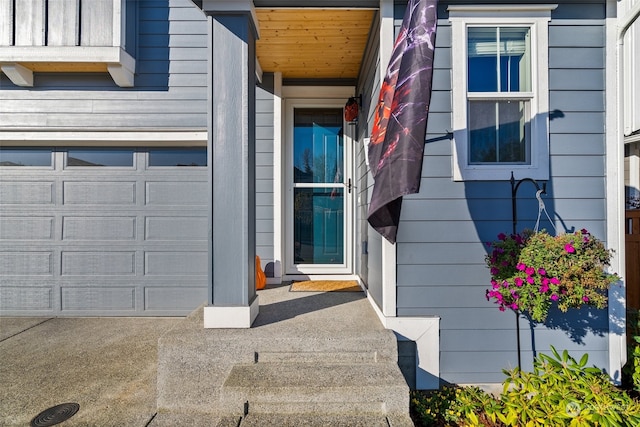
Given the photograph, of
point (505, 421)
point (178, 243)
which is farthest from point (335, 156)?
point (505, 421)

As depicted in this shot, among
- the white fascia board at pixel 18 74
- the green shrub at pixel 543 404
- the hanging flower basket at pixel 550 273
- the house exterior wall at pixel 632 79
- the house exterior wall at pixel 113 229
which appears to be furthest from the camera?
the house exterior wall at pixel 113 229

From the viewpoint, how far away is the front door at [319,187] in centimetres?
393

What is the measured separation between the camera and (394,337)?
2.22m

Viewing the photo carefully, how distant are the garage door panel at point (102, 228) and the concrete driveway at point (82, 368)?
92 centimetres

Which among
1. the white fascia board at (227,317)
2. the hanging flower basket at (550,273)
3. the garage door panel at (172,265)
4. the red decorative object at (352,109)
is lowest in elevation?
the white fascia board at (227,317)

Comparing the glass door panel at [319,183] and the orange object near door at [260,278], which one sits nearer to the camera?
the orange object near door at [260,278]

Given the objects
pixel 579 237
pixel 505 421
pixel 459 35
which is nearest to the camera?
pixel 505 421

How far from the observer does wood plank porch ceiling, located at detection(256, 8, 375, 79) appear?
8.70 feet

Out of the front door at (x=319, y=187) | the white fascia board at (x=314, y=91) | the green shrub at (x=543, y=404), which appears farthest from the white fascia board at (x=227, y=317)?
the white fascia board at (x=314, y=91)

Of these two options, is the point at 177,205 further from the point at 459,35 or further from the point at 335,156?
the point at 459,35

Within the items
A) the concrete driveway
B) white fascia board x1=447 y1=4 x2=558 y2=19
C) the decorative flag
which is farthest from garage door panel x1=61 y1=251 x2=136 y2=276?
white fascia board x1=447 y1=4 x2=558 y2=19

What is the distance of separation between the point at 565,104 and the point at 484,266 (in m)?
1.35

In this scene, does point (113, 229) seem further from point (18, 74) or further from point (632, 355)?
point (632, 355)

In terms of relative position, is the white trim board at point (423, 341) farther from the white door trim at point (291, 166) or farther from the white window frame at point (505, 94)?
the white door trim at point (291, 166)
